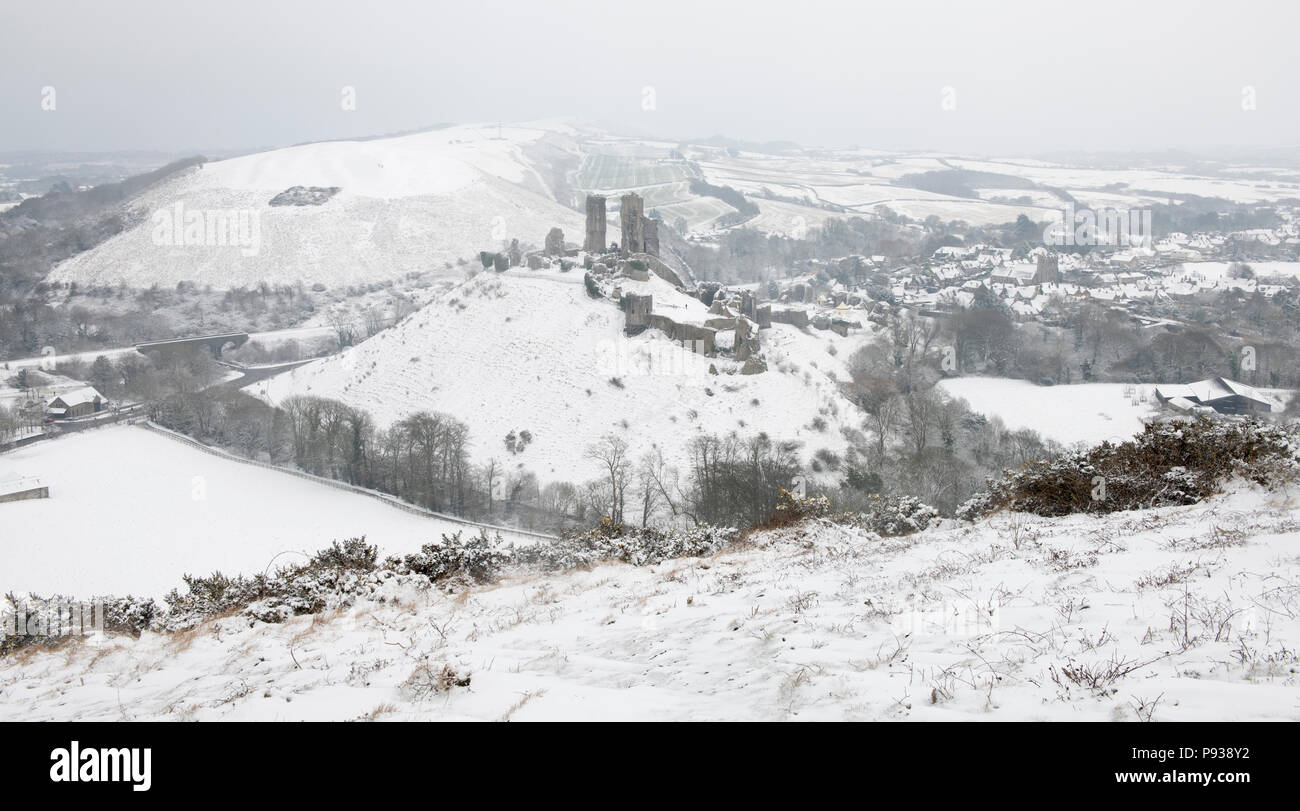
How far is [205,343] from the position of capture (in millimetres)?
63969

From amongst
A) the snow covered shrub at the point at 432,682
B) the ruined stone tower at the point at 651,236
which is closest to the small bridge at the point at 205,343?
the ruined stone tower at the point at 651,236

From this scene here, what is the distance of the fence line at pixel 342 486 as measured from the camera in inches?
1075

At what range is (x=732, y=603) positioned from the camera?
21.9 ft

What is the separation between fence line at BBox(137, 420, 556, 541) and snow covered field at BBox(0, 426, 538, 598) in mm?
476

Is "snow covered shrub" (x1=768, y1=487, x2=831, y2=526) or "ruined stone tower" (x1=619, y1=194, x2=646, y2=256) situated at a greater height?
"ruined stone tower" (x1=619, y1=194, x2=646, y2=256)

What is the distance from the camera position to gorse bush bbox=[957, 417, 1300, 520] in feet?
29.5

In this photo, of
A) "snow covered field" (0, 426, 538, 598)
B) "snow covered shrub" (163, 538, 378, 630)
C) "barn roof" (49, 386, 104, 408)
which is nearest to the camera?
"snow covered shrub" (163, 538, 378, 630)

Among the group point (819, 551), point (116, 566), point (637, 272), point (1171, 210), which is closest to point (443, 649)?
point (819, 551)

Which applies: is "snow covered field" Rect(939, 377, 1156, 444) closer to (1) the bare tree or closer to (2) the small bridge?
(1) the bare tree

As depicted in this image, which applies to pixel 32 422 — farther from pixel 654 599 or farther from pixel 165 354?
pixel 654 599

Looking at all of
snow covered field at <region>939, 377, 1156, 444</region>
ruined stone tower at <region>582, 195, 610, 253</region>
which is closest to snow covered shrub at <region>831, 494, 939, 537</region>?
snow covered field at <region>939, 377, 1156, 444</region>

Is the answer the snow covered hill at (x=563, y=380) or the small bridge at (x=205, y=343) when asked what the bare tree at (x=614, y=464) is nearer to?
the snow covered hill at (x=563, y=380)

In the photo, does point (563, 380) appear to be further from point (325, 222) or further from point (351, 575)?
point (325, 222)

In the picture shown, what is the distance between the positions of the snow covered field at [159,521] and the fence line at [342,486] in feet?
1.56
